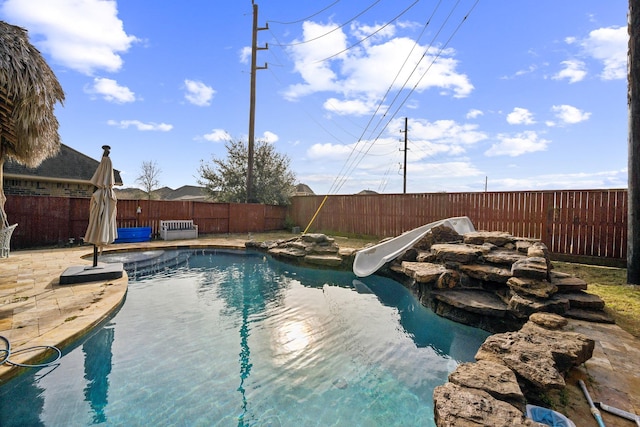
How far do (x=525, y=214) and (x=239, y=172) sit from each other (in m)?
12.1

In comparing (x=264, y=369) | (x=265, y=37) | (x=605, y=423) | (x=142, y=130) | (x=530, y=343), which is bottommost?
(x=264, y=369)

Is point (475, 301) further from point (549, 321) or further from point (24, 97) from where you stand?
point (24, 97)

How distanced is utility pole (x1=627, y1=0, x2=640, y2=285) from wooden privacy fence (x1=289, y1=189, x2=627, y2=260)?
183 centimetres

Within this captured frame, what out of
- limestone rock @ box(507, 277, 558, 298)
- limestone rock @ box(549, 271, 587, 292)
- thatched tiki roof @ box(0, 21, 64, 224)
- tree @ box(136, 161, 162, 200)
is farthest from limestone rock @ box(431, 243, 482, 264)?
tree @ box(136, 161, 162, 200)

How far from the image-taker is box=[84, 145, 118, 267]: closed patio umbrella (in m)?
4.36

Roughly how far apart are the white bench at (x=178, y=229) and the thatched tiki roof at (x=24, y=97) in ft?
18.5

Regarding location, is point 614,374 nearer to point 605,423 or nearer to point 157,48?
point 605,423

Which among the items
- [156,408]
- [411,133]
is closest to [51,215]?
[156,408]

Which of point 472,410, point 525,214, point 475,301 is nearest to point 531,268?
point 475,301

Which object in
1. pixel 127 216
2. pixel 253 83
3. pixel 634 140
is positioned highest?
pixel 253 83

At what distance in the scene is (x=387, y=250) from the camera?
6.12 m

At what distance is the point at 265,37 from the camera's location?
12.8 meters

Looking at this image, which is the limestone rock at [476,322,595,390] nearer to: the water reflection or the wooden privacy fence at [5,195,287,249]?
the water reflection

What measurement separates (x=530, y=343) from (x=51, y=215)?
11.5 m
